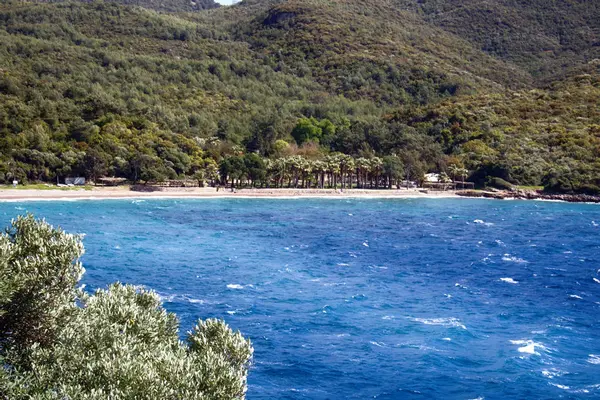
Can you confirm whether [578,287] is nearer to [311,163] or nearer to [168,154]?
[311,163]

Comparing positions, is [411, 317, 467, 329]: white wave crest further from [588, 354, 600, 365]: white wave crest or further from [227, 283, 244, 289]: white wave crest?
[227, 283, 244, 289]: white wave crest

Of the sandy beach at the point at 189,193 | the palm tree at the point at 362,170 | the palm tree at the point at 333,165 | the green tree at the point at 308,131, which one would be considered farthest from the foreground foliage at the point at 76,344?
the green tree at the point at 308,131

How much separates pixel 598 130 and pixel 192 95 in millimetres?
112450

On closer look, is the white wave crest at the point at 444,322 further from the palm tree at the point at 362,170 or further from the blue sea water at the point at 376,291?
the palm tree at the point at 362,170

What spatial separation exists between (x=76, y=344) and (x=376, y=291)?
3023cm

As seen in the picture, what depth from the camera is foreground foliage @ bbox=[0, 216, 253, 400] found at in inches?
550

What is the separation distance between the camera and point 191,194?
10912 centimetres

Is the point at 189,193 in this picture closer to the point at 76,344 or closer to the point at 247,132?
the point at 247,132

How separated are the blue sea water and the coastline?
8592mm

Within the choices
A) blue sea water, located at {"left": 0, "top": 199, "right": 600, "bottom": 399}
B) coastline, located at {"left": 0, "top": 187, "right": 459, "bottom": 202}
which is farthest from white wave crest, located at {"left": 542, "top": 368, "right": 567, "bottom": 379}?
coastline, located at {"left": 0, "top": 187, "right": 459, "bottom": 202}

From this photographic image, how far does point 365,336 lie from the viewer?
33.6 metres

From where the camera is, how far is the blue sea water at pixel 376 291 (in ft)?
93.8

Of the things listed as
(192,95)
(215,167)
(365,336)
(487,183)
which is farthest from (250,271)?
(192,95)

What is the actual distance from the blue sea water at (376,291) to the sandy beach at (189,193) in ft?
28.6
